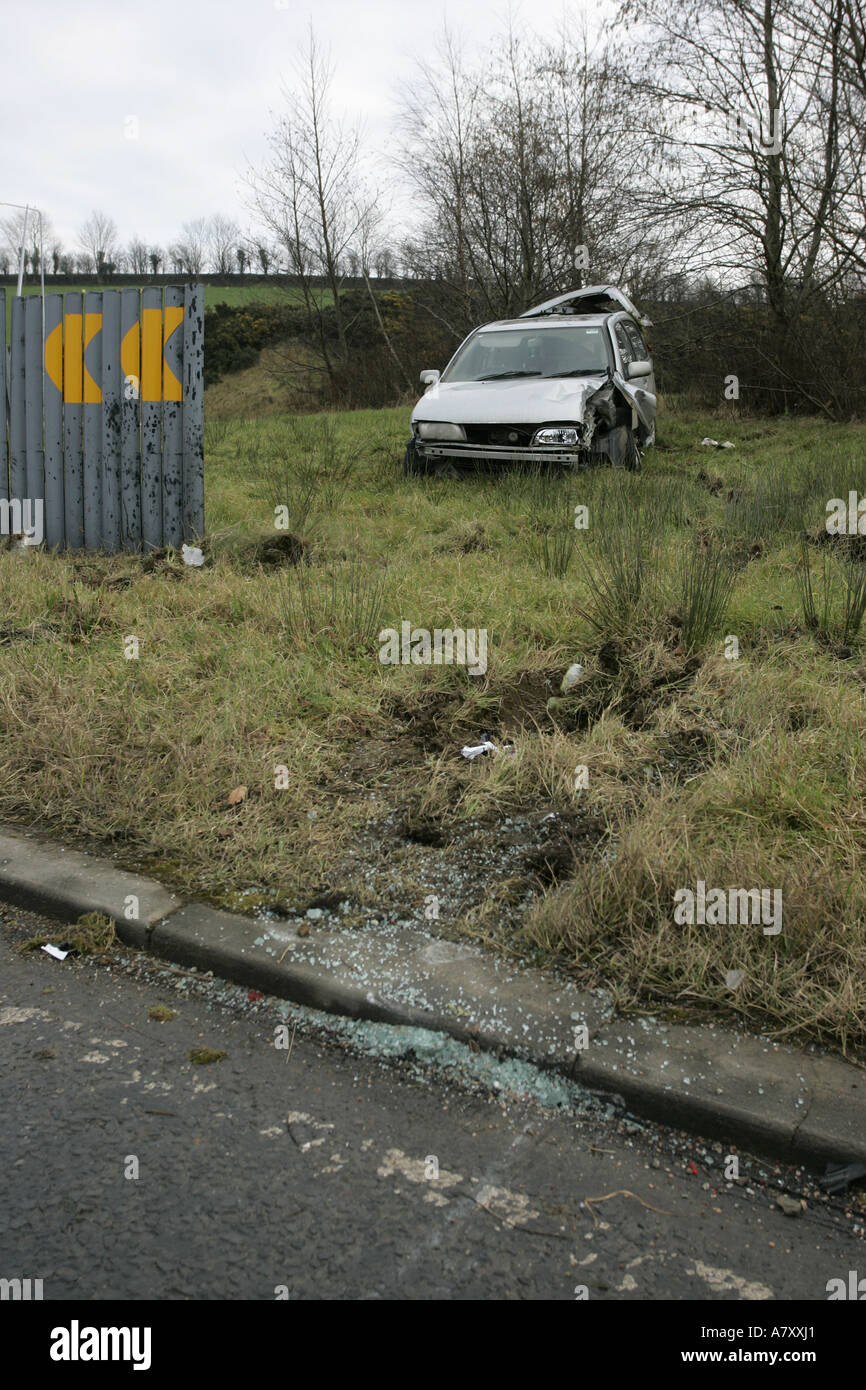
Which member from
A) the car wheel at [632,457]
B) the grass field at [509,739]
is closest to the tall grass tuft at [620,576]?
the grass field at [509,739]

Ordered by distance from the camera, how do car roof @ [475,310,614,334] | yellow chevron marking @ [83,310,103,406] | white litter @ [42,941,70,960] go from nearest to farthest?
white litter @ [42,941,70,960], yellow chevron marking @ [83,310,103,406], car roof @ [475,310,614,334]

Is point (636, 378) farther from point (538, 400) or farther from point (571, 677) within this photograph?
point (571, 677)

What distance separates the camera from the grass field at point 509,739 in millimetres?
2902

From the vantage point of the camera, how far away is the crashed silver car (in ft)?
28.8

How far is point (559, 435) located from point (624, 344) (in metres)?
2.83

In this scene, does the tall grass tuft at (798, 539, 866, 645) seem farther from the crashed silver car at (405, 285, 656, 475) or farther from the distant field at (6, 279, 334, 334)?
the distant field at (6, 279, 334, 334)

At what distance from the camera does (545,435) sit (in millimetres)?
8664

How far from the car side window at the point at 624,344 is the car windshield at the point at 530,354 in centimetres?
35

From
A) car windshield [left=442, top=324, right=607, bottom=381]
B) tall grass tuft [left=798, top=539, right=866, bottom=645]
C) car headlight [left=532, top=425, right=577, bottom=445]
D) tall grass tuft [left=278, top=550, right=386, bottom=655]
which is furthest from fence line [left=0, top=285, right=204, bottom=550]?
tall grass tuft [left=798, top=539, right=866, bottom=645]

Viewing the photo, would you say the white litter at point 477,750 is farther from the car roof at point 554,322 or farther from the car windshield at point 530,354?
the car roof at point 554,322

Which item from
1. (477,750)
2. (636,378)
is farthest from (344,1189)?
(636,378)
